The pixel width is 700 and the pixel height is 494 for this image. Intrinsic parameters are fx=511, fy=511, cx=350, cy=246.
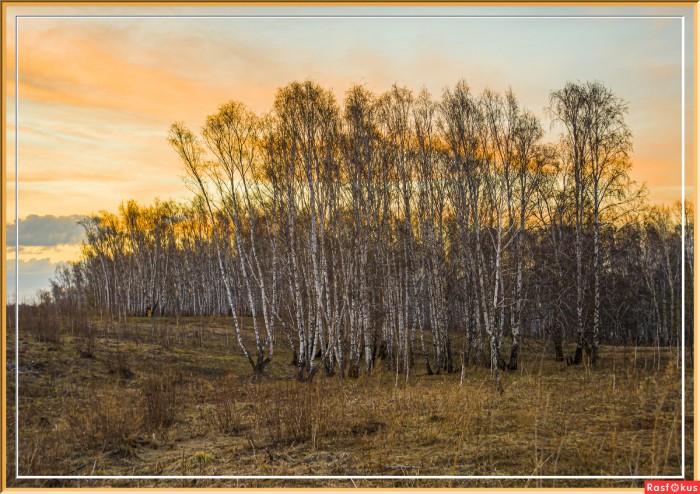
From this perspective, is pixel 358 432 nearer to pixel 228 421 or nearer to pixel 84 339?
pixel 228 421

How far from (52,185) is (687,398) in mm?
10202

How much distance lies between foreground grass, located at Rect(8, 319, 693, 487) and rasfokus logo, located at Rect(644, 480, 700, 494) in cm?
17

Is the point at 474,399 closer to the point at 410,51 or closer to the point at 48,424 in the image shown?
the point at 410,51

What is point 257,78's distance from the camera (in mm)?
8383

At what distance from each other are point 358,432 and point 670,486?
3.37 metres

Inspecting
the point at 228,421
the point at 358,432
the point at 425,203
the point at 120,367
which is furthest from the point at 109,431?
the point at 425,203

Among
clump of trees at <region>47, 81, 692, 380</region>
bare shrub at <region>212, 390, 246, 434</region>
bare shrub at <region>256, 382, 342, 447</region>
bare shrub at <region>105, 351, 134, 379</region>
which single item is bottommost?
bare shrub at <region>105, 351, 134, 379</region>

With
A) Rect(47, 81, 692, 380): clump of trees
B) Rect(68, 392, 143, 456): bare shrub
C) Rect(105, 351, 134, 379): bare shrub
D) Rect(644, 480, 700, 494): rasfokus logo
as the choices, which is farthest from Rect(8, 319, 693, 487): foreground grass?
Rect(47, 81, 692, 380): clump of trees

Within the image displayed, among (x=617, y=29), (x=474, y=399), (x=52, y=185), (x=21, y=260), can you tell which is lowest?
(x=474, y=399)

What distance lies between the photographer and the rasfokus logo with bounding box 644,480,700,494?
4.83 m

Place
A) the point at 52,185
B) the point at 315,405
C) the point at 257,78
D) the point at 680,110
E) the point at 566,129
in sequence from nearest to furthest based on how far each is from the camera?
the point at 680,110, the point at 315,405, the point at 52,185, the point at 257,78, the point at 566,129

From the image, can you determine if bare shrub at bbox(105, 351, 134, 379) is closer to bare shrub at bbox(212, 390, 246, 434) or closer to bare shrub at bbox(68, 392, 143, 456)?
bare shrub at bbox(68, 392, 143, 456)

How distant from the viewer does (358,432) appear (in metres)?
6.48

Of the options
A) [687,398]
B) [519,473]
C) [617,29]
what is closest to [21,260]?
[519,473]
